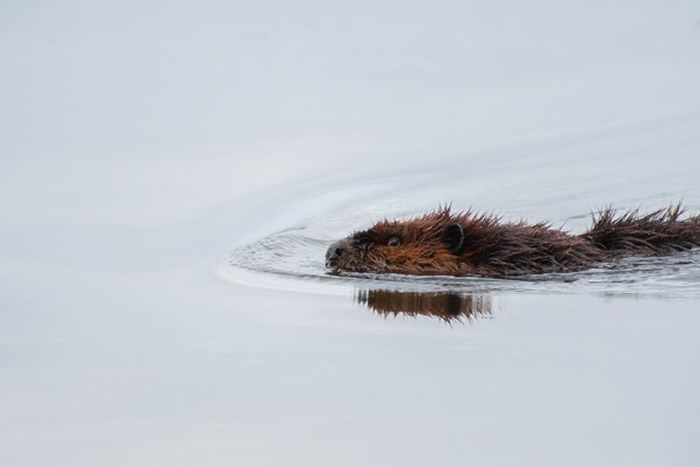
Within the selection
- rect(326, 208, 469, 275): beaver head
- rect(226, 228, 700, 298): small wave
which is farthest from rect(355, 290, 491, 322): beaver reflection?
rect(326, 208, 469, 275): beaver head

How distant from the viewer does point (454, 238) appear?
8.85 metres

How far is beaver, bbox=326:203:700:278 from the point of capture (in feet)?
28.9

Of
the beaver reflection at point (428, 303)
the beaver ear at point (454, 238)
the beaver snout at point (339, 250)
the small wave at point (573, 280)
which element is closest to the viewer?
the beaver reflection at point (428, 303)

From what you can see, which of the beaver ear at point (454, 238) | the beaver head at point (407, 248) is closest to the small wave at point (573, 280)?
the beaver head at point (407, 248)

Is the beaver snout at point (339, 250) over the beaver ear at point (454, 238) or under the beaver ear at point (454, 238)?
under

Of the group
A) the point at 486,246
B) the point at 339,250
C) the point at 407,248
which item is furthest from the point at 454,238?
the point at 339,250

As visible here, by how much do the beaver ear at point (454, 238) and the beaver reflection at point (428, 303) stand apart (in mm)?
448

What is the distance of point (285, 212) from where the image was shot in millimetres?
11398

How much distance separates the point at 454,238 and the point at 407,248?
0.97ft

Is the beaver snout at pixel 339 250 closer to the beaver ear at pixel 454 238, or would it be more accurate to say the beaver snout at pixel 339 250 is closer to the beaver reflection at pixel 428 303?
the beaver reflection at pixel 428 303

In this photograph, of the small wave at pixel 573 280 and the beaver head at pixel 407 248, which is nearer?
the small wave at pixel 573 280

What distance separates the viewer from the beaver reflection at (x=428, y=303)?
7977 millimetres

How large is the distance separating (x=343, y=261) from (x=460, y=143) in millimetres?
4489

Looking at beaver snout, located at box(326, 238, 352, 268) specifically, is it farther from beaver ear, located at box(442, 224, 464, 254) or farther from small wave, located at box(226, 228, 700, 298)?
beaver ear, located at box(442, 224, 464, 254)
